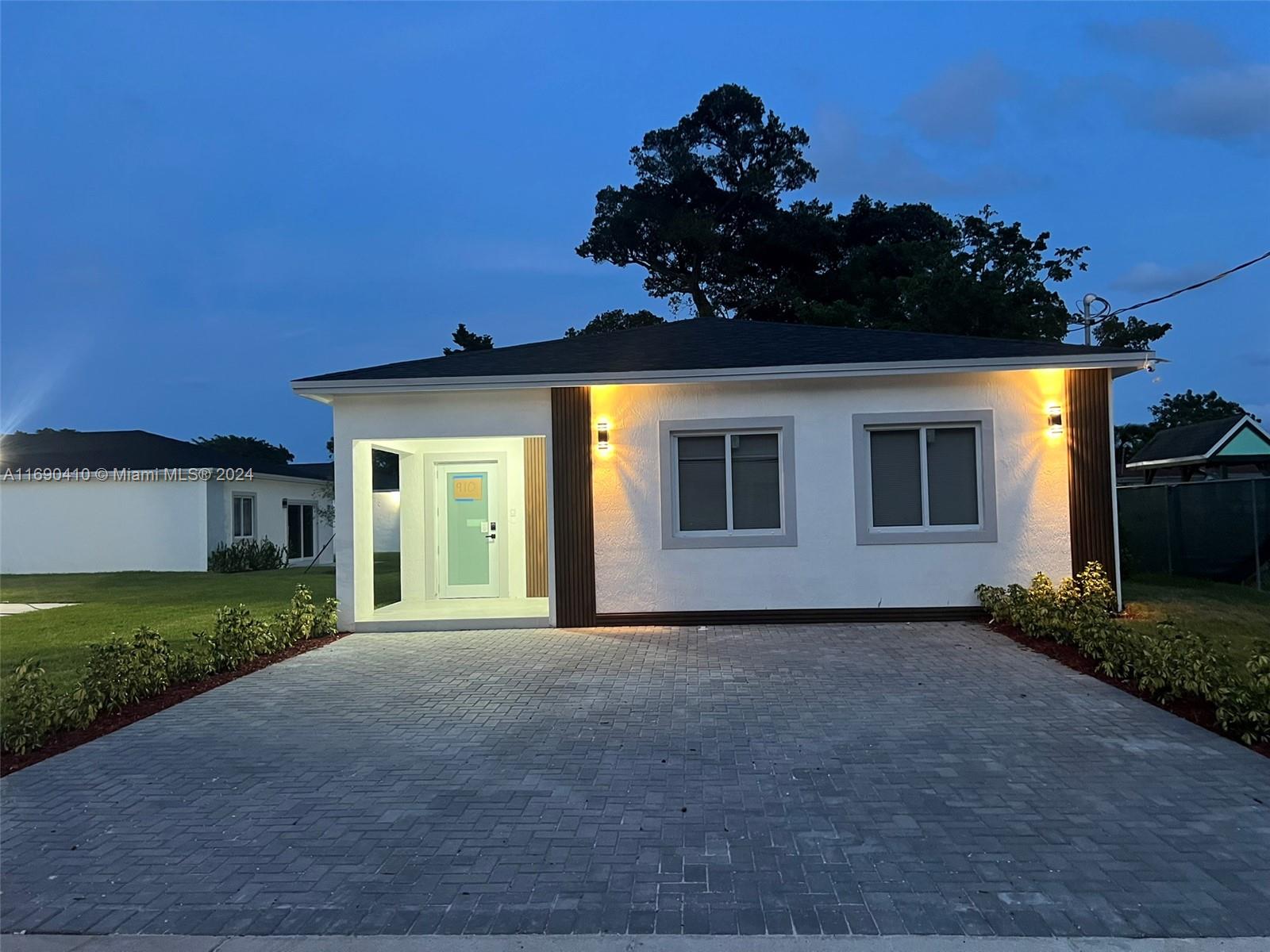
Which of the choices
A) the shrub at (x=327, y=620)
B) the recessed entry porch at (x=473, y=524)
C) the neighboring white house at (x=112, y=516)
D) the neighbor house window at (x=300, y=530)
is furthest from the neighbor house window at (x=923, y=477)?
the neighbor house window at (x=300, y=530)

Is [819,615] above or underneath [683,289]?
underneath

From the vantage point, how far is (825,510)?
10.1 meters

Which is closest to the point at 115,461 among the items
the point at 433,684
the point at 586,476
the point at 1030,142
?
the point at 586,476

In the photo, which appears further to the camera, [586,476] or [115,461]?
[115,461]

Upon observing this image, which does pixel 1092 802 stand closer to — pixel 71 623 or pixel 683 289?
pixel 71 623

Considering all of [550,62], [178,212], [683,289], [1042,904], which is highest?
[178,212]

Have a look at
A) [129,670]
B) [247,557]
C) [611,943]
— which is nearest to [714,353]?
[129,670]

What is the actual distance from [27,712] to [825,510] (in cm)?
816

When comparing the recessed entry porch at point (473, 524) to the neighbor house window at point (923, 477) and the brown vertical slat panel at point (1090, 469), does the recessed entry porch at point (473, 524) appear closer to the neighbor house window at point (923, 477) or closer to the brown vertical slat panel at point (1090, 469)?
the neighbor house window at point (923, 477)

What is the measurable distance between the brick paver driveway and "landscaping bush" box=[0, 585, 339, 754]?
44cm

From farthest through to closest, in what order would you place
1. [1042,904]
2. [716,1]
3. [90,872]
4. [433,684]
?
[716,1]
[433,684]
[90,872]
[1042,904]

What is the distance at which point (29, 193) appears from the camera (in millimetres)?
34438

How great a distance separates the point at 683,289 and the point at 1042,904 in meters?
28.7

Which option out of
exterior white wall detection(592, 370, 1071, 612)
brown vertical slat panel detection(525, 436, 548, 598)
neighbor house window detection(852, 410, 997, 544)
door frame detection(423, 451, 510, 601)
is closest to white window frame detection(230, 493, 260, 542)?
door frame detection(423, 451, 510, 601)
